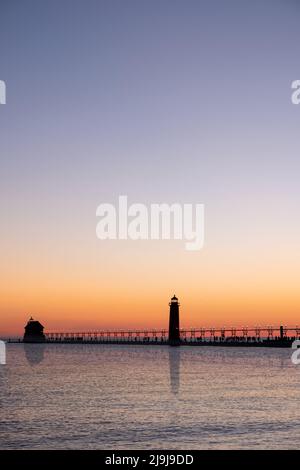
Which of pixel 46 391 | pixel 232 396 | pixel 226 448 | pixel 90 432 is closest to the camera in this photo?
pixel 226 448

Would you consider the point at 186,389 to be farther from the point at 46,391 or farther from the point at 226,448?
the point at 226,448

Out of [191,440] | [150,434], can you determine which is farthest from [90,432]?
[191,440]

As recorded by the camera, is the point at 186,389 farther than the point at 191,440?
Yes

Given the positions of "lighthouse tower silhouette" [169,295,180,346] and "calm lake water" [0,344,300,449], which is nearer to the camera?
"calm lake water" [0,344,300,449]

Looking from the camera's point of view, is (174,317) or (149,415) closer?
(149,415)

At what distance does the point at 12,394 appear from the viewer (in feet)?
167

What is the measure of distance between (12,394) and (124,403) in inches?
471

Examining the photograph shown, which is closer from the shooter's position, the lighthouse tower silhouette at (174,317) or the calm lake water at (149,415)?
the calm lake water at (149,415)

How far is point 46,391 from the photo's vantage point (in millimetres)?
53469

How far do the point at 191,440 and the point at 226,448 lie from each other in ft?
8.45
